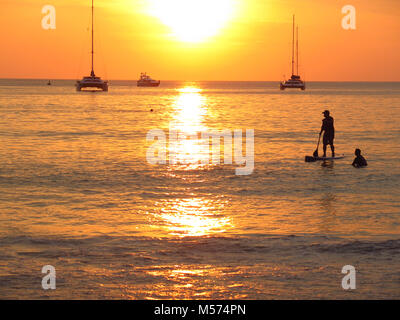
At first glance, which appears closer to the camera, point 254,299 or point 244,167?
point 254,299

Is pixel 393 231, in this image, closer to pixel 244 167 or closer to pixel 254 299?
pixel 254 299

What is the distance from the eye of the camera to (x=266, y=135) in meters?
45.5

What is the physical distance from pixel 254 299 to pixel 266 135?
36.6 meters

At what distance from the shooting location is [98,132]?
47.5m

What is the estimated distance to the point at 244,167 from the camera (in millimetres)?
26875

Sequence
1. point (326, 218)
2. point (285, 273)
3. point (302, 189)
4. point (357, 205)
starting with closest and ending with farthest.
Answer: point (285, 273), point (326, 218), point (357, 205), point (302, 189)

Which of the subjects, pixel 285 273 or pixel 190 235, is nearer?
pixel 285 273

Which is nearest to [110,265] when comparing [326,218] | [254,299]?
[254,299]
